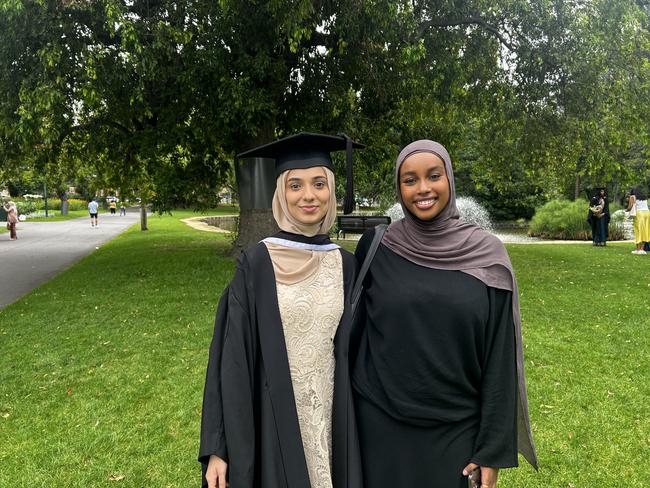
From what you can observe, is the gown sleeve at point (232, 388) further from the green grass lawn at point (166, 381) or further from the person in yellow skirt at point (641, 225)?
the person in yellow skirt at point (641, 225)

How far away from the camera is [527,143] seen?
37.3ft

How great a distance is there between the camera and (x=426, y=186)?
186cm

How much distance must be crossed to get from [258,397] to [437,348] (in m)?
0.70

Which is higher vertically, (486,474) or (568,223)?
(568,223)

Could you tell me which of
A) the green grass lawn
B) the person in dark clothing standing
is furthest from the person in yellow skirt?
the green grass lawn

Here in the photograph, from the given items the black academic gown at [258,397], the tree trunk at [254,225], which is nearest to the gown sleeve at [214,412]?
the black academic gown at [258,397]

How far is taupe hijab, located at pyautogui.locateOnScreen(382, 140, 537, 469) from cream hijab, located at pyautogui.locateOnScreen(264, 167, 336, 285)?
27 centimetres

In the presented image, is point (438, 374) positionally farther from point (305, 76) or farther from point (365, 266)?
point (305, 76)

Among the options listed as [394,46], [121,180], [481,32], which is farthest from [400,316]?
[121,180]

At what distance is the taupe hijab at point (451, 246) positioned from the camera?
183 cm

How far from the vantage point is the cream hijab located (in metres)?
1.95

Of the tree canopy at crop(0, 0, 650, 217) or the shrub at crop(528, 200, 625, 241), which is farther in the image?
the shrub at crop(528, 200, 625, 241)

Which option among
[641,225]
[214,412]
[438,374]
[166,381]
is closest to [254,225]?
[166,381]

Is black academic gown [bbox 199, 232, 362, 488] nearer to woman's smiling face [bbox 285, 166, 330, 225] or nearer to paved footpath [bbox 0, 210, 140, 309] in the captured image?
woman's smiling face [bbox 285, 166, 330, 225]
